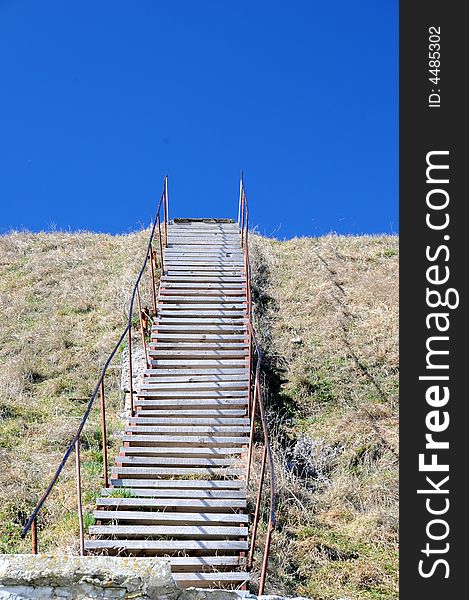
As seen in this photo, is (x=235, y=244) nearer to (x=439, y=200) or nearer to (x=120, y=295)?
(x=120, y=295)

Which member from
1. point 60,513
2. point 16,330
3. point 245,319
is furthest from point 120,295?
point 60,513

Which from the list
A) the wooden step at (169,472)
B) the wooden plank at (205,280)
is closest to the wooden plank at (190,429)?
the wooden step at (169,472)

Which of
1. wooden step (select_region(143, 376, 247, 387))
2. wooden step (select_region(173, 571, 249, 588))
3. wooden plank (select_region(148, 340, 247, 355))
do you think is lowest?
wooden step (select_region(173, 571, 249, 588))

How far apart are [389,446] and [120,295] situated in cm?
721

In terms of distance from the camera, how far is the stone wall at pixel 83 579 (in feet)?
14.3

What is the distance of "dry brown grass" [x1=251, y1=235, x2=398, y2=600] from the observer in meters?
7.05

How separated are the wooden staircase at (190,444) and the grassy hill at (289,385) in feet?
1.74

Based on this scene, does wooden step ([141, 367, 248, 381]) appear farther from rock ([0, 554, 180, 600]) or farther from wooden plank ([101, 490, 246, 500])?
rock ([0, 554, 180, 600])

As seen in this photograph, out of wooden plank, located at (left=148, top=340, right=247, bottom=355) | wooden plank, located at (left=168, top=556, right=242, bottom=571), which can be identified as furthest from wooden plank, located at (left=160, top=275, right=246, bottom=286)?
wooden plank, located at (left=168, top=556, right=242, bottom=571)

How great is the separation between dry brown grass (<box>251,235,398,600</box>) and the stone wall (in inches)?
92.3

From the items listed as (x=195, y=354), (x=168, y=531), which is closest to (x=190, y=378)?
(x=195, y=354)

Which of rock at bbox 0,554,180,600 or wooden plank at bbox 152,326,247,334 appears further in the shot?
wooden plank at bbox 152,326,247,334

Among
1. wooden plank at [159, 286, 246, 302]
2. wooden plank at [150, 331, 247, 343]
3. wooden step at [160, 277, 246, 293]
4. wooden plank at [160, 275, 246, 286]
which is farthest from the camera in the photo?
wooden plank at [160, 275, 246, 286]

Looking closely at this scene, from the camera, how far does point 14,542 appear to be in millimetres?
7359
